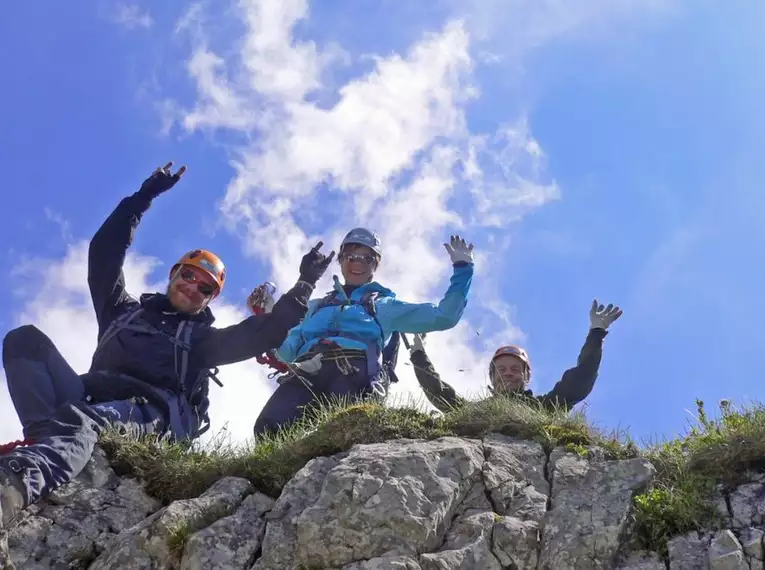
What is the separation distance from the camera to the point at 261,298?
1165 cm

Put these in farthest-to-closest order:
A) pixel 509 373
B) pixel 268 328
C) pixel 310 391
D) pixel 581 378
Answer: pixel 509 373
pixel 581 378
pixel 310 391
pixel 268 328

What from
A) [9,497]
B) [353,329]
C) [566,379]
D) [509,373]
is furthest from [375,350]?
[9,497]

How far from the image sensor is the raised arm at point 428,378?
11039mm

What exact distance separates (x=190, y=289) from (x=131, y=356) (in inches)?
45.7

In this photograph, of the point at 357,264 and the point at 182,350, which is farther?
the point at 357,264

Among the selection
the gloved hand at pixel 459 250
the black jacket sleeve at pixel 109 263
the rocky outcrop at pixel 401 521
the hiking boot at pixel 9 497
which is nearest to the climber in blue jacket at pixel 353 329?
the gloved hand at pixel 459 250

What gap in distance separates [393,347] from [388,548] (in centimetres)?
515

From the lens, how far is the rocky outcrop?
6117 mm

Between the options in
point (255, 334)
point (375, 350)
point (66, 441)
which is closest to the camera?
point (66, 441)

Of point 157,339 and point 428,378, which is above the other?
point 428,378

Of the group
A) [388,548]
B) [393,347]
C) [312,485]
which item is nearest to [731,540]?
[388,548]

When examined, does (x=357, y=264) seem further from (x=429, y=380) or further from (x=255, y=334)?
(x=255, y=334)

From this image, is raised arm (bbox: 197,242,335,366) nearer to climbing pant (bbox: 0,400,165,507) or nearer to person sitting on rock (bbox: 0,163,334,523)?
person sitting on rock (bbox: 0,163,334,523)

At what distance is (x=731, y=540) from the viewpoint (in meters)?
5.89
